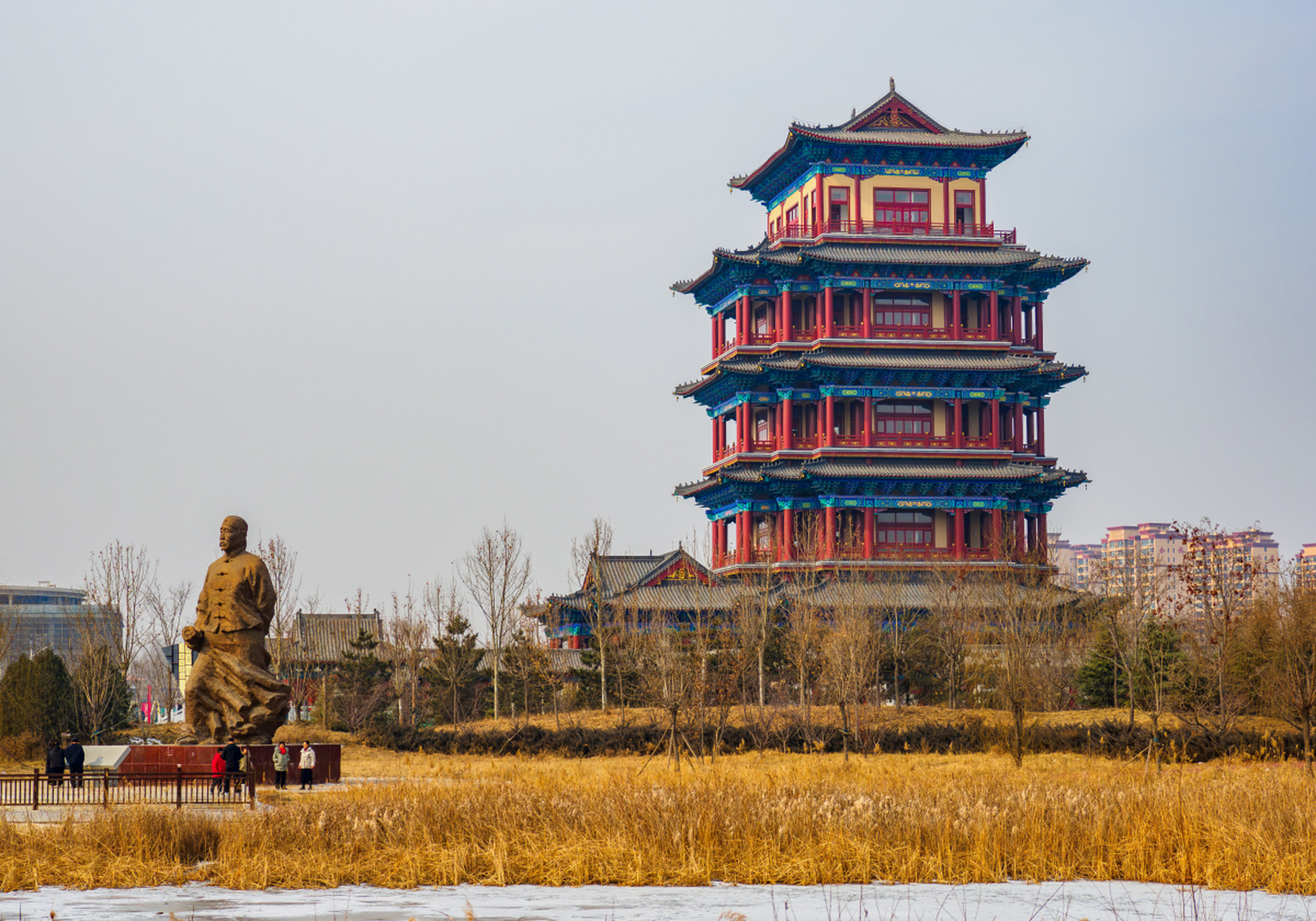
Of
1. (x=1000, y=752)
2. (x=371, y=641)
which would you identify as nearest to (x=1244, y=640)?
(x=1000, y=752)

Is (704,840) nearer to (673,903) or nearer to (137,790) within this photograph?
(673,903)

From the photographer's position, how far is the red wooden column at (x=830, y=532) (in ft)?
189

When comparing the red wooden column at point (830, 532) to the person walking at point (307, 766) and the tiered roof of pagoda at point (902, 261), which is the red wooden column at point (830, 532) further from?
the person walking at point (307, 766)

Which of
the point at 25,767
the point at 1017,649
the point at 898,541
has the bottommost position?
the point at 25,767

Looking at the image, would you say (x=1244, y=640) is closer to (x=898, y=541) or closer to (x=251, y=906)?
(x=898, y=541)

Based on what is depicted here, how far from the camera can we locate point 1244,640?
4222cm

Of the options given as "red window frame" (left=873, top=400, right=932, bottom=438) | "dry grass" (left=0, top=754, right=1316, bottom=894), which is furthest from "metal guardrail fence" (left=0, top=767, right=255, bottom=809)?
"red window frame" (left=873, top=400, right=932, bottom=438)

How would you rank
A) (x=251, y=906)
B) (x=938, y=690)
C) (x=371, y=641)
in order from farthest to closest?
(x=371, y=641)
(x=938, y=690)
(x=251, y=906)

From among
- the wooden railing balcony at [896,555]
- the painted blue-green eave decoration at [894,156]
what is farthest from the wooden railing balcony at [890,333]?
the wooden railing balcony at [896,555]

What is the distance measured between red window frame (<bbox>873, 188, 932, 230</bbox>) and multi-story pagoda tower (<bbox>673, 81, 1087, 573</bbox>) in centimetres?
7

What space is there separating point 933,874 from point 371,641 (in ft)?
133

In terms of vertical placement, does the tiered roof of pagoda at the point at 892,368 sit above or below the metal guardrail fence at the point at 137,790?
above

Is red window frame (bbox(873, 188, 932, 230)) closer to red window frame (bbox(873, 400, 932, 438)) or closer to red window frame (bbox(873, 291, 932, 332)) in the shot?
red window frame (bbox(873, 291, 932, 332))

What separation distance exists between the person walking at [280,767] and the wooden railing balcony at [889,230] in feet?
131
